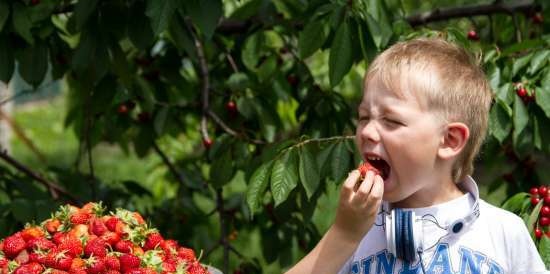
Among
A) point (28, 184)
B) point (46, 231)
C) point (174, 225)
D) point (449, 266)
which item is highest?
point (46, 231)

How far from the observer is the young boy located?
231 cm

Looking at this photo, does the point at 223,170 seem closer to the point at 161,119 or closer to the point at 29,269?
the point at 161,119

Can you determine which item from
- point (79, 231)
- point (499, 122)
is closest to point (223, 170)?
point (499, 122)

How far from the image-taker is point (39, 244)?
7.98ft

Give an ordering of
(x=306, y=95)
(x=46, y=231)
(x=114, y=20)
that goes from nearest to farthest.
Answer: (x=46, y=231) → (x=114, y=20) → (x=306, y=95)

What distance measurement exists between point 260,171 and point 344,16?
1.85 feet

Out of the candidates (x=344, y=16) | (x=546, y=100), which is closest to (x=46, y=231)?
(x=344, y=16)

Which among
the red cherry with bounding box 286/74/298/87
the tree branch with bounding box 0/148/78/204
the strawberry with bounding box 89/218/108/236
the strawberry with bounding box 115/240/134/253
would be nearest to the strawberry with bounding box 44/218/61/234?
the strawberry with bounding box 89/218/108/236

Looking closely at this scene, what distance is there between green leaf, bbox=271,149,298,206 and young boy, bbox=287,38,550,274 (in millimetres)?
661

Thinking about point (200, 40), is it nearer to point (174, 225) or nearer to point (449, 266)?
point (174, 225)

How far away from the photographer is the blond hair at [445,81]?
7.72 ft

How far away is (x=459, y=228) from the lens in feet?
7.82

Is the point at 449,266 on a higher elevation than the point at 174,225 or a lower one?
higher

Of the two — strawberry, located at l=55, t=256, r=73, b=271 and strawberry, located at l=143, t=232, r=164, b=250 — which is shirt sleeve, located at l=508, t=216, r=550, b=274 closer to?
strawberry, located at l=143, t=232, r=164, b=250
